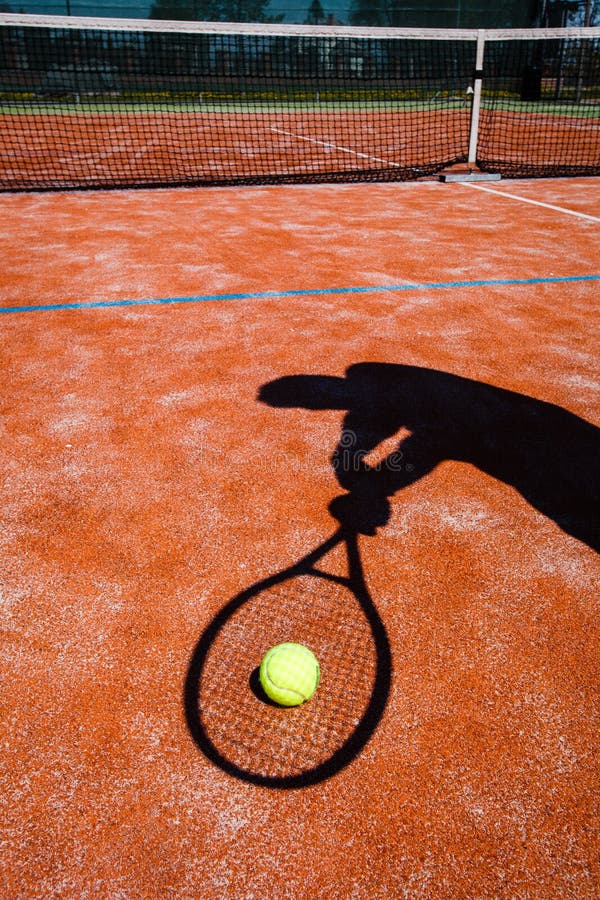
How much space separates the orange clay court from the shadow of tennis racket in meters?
0.01

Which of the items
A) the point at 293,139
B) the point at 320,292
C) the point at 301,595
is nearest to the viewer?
the point at 301,595

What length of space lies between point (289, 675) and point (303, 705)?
15 centimetres

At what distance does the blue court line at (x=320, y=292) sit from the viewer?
6438 millimetres

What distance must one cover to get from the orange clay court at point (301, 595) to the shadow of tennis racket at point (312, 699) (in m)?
0.01

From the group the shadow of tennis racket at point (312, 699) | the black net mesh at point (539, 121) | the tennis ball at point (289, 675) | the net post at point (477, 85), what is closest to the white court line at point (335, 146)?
the net post at point (477, 85)

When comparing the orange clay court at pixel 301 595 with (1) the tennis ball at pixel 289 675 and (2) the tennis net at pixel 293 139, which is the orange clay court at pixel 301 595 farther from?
(2) the tennis net at pixel 293 139

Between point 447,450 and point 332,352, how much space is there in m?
1.64

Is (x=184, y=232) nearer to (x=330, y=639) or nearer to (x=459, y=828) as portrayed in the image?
(x=330, y=639)

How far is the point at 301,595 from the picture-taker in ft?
9.60

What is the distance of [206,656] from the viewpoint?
2.64 m

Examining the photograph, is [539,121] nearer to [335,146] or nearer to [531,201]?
[335,146]

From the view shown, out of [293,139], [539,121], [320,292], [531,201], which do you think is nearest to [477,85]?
[531,201]

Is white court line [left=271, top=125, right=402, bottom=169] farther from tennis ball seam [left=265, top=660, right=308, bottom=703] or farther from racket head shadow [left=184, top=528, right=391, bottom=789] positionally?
tennis ball seam [left=265, top=660, right=308, bottom=703]

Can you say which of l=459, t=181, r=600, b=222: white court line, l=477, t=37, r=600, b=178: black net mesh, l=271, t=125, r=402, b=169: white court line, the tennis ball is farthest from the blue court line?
l=271, t=125, r=402, b=169: white court line
